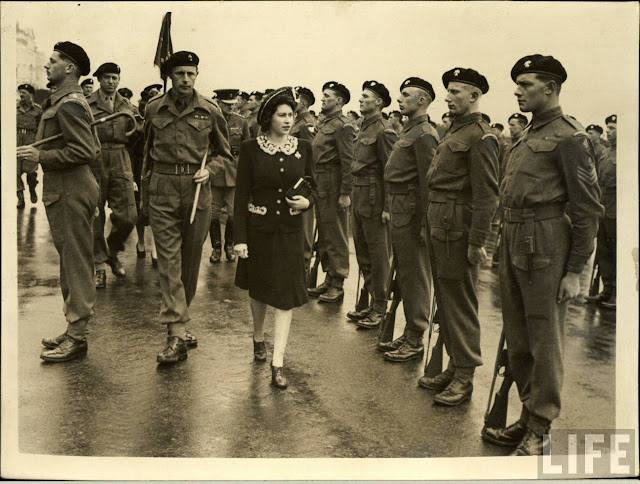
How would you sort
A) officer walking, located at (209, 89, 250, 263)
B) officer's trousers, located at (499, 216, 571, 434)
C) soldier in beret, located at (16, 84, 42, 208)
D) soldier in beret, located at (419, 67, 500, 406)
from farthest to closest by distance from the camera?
officer walking, located at (209, 89, 250, 263) < soldier in beret, located at (16, 84, 42, 208) < soldier in beret, located at (419, 67, 500, 406) < officer's trousers, located at (499, 216, 571, 434)

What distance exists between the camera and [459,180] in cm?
438

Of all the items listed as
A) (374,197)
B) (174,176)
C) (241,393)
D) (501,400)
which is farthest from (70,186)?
(501,400)

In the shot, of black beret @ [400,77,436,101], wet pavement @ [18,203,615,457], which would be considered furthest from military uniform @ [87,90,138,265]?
black beret @ [400,77,436,101]

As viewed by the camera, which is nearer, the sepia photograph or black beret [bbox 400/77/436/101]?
the sepia photograph

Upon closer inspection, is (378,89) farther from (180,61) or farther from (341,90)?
(180,61)

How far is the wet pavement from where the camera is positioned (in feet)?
12.7

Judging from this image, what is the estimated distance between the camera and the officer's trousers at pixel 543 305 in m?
3.62

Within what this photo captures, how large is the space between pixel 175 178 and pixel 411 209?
174cm

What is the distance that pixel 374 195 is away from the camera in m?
6.17

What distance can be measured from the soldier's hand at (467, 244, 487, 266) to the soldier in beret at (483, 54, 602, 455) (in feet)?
1.45

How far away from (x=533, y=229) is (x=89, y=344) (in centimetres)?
337

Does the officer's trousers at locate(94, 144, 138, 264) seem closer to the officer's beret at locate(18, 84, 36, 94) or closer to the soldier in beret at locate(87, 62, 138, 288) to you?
the soldier in beret at locate(87, 62, 138, 288)

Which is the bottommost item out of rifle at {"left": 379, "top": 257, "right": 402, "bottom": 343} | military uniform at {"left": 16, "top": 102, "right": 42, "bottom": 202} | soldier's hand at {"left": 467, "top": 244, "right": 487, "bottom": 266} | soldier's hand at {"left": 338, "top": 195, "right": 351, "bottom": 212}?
rifle at {"left": 379, "top": 257, "right": 402, "bottom": 343}

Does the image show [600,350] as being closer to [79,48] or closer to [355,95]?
[355,95]
